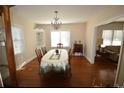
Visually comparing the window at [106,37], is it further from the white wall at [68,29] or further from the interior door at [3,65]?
the interior door at [3,65]

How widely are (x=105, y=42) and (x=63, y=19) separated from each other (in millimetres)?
4168

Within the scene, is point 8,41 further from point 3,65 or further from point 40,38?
point 40,38

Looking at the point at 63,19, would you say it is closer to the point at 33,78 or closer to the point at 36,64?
the point at 36,64

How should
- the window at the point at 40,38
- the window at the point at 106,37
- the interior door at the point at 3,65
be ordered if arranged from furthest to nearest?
the window at the point at 106,37 < the window at the point at 40,38 < the interior door at the point at 3,65

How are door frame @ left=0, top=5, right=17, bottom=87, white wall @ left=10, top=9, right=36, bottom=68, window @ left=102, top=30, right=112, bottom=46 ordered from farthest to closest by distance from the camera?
window @ left=102, top=30, right=112, bottom=46, white wall @ left=10, top=9, right=36, bottom=68, door frame @ left=0, top=5, right=17, bottom=87

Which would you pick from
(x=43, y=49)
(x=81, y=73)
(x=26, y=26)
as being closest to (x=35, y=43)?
(x=43, y=49)

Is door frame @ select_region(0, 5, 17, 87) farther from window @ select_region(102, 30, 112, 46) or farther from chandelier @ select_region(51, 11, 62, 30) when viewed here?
window @ select_region(102, 30, 112, 46)

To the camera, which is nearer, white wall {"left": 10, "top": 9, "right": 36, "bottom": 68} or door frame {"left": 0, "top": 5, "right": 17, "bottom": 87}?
door frame {"left": 0, "top": 5, "right": 17, "bottom": 87}

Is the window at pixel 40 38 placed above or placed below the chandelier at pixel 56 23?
below

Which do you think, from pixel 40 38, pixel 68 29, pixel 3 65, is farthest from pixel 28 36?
pixel 68 29

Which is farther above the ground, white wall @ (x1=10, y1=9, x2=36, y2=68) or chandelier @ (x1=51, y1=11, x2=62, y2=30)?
chandelier @ (x1=51, y1=11, x2=62, y2=30)

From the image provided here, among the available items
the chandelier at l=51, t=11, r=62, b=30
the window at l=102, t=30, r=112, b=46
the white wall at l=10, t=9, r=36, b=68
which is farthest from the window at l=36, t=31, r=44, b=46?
the window at l=102, t=30, r=112, b=46

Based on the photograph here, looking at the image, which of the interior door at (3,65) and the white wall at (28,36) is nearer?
the interior door at (3,65)

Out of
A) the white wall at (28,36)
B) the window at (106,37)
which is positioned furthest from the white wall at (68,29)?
the window at (106,37)
